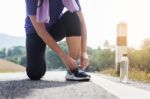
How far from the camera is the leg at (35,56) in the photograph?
623 centimetres

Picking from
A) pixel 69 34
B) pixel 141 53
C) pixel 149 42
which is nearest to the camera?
pixel 69 34

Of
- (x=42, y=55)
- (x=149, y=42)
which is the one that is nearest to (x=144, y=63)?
(x=149, y=42)

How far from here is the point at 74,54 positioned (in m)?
6.12

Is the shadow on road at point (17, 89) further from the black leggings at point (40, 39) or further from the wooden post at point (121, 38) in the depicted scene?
the wooden post at point (121, 38)

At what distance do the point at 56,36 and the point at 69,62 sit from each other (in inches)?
23.9

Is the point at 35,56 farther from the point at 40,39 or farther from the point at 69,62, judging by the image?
the point at 69,62

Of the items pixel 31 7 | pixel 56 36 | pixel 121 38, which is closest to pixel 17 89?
pixel 31 7

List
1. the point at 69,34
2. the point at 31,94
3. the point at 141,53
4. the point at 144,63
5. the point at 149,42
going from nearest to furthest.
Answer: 1. the point at 31,94
2. the point at 69,34
3. the point at 144,63
4. the point at 141,53
5. the point at 149,42

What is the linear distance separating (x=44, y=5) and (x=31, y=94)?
1.60 metres

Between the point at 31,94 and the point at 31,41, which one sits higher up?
the point at 31,41

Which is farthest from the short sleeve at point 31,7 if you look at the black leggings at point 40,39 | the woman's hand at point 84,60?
the woman's hand at point 84,60

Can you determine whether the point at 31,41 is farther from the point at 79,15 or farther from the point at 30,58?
the point at 79,15

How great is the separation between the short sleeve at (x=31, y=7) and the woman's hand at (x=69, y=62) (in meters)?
0.61

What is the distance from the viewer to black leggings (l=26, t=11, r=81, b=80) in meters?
6.00
